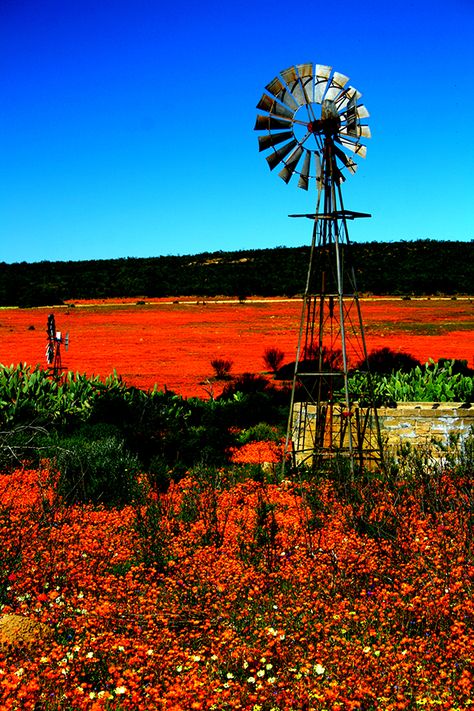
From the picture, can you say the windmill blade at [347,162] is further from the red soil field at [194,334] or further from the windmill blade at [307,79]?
the red soil field at [194,334]

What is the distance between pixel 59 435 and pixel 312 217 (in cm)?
561

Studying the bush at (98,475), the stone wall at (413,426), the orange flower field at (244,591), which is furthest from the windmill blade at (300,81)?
the bush at (98,475)

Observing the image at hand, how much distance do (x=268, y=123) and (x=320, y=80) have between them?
2.86ft

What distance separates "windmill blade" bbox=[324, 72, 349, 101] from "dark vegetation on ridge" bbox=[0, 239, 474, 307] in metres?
40.6

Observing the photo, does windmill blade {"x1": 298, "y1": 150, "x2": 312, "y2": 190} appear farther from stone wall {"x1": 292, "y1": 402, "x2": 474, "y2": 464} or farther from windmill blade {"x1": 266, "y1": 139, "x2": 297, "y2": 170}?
stone wall {"x1": 292, "y1": 402, "x2": 474, "y2": 464}

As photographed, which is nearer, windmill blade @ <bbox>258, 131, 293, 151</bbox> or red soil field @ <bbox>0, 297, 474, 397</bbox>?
windmill blade @ <bbox>258, 131, 293, 151</bbox>

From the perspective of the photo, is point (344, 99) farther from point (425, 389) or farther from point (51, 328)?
point (51, 328)

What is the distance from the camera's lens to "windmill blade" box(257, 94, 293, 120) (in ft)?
30.2

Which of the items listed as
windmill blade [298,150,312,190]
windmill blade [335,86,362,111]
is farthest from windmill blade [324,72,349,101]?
windmill blade [298,150,312,190]

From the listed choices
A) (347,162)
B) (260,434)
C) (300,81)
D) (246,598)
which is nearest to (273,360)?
(260,434)

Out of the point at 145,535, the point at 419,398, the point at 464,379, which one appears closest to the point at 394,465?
the point at 419,398

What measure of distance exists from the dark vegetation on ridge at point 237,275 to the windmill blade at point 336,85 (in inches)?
1600

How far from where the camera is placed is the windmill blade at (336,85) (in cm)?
923

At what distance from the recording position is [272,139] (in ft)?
31.0
